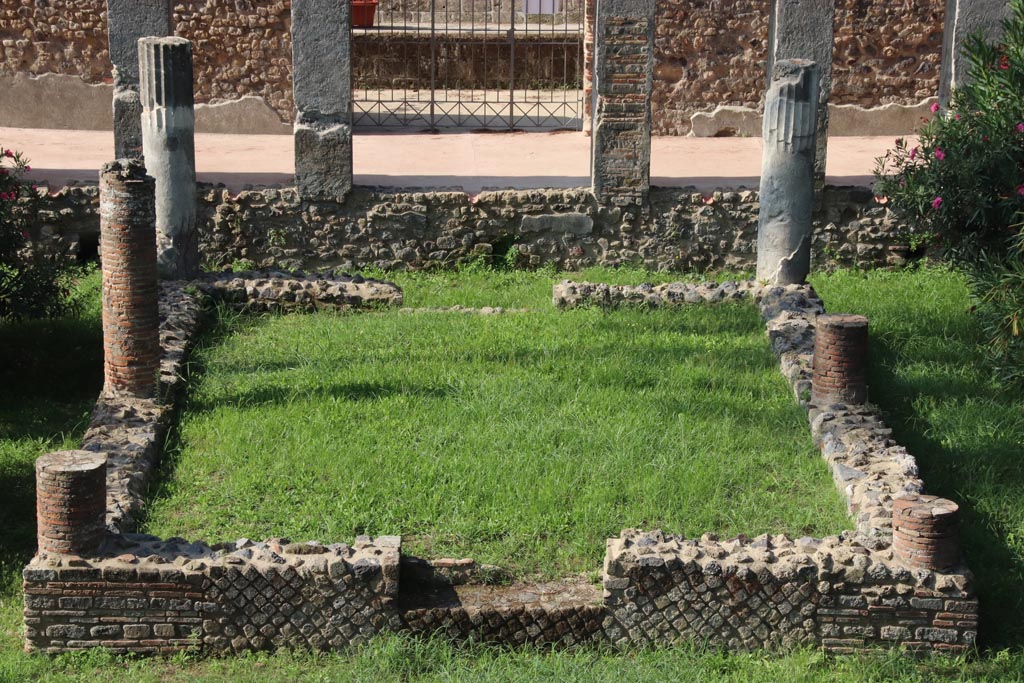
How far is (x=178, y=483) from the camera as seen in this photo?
689cm

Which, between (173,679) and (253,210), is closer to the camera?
(173,679)

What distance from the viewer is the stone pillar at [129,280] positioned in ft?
24.8

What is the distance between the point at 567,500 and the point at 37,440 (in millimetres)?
3020

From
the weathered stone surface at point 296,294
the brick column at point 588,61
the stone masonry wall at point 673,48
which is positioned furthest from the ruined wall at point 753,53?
the weathered stone surface at point 296,294

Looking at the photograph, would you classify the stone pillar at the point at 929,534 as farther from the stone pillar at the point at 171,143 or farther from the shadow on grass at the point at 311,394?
the stone pillar at the point at 171,143

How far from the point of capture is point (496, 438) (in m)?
7.22

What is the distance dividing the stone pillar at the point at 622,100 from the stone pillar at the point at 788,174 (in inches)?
42.6

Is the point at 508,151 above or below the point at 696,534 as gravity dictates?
above

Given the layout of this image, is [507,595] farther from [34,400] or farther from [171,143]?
[171,143]

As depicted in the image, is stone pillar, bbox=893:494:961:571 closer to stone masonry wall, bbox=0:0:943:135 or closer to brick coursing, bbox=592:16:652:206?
brick coursing, bbox=592:16:652:206

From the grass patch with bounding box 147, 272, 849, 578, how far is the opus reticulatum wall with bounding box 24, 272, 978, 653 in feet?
1.17

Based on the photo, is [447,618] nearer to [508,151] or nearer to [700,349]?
[700,349]

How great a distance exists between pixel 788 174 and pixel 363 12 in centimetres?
852

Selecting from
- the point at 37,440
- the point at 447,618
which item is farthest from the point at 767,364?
the point at 37,440
